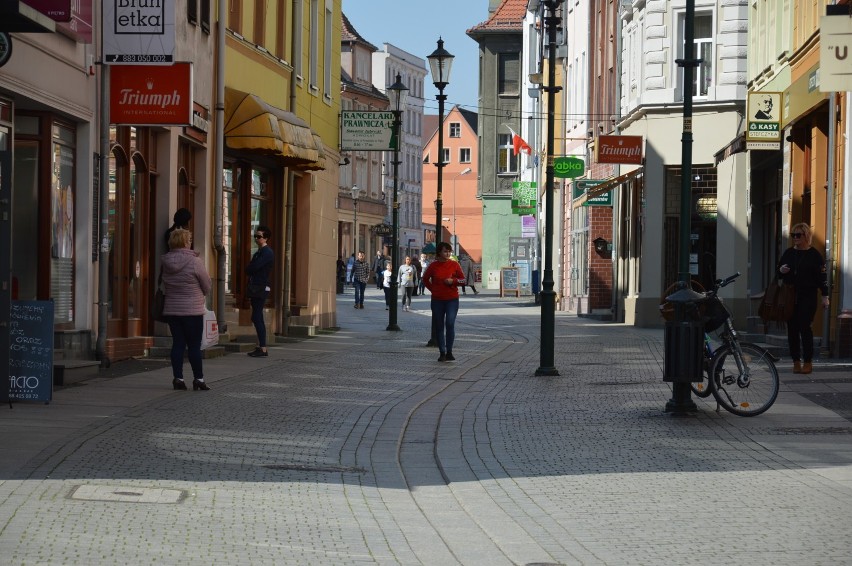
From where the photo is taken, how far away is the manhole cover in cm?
876

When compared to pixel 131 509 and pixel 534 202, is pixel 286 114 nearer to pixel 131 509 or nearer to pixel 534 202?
pixel 131 509

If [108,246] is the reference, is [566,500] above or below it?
below

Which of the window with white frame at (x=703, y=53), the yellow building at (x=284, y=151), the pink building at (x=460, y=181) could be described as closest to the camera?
the yellow building at (x=284, y=151)

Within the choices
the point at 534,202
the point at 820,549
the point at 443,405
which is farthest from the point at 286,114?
the point at 534,202

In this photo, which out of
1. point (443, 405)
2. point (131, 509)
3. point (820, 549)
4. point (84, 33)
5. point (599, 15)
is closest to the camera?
point (820, 549)

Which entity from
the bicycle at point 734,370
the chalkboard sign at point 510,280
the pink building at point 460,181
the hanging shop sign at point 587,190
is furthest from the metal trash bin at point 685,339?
the pink building at point 460,181

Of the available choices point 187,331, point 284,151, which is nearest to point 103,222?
point 187,331

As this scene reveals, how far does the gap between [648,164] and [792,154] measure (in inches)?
402

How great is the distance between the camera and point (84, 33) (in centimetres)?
1858

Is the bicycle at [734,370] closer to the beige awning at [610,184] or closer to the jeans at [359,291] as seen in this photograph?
the beige awning at [610,184]

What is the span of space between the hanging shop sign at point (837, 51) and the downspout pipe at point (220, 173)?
34.4 ft

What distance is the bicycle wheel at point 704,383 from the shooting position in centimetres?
1467

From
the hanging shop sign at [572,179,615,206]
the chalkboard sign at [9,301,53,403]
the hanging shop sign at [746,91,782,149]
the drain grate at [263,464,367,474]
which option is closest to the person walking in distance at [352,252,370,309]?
the hanging shop sign at [572,179,615,206]

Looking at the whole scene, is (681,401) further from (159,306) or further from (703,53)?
(703,53)
